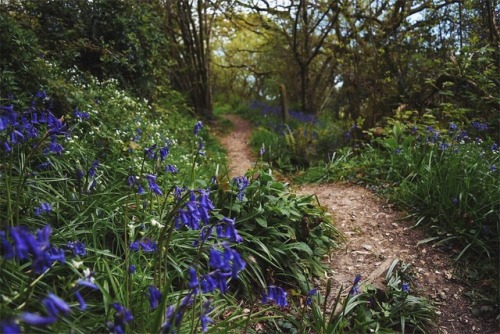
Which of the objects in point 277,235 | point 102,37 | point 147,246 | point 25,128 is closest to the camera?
point 147,246

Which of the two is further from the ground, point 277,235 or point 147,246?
point 147,246

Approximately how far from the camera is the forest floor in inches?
113

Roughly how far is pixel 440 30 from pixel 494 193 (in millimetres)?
3603

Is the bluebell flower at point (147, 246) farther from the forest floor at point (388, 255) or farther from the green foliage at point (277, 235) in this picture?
the forest floor at point (388, 255)

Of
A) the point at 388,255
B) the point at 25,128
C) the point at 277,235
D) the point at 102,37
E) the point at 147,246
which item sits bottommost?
the point at 388,255

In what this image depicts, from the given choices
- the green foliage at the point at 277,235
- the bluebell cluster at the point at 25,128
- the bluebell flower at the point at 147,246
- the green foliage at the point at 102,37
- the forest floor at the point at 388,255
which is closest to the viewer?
the bluebell cluster at the point at 25,128

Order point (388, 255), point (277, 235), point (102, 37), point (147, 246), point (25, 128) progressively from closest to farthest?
point (147, 246) < point (25, 128) < point (277, 235) < point (388, 255) < point (102, 37)

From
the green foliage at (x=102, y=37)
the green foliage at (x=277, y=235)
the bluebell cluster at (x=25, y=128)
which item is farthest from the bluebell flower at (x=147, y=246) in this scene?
the green foliage at (x=102, y=37)

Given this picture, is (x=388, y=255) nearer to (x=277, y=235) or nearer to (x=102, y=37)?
(x=277, y=235)

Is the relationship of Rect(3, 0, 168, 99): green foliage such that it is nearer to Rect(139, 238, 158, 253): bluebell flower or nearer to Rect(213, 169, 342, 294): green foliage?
Rect(213, 169, 342, 294): green foliage

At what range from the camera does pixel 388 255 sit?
357 cm

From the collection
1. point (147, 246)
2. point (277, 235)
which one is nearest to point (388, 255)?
point (277, 235)

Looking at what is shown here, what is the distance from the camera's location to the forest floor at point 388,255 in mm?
2879

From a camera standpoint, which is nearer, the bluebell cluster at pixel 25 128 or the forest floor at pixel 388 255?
the bluebell cluster at pixel 25 128
